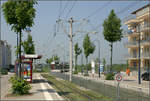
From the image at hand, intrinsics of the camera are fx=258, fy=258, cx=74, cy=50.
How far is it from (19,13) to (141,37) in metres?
42.9

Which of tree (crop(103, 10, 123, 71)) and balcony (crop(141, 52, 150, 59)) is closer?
tree (crop(103, 10, 123, 71))

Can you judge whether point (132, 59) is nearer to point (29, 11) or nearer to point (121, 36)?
→ point (121, 36)

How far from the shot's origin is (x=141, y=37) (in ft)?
181

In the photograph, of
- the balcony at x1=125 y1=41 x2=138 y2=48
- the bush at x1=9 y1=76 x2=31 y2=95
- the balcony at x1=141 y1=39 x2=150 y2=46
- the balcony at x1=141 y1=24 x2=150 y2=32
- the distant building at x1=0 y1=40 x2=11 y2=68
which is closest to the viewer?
the bush at x1=9 y1=76 x2=31 y2=95

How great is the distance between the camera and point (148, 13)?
49.9 metres

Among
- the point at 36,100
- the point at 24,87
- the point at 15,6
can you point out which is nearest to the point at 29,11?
the point at 15,6

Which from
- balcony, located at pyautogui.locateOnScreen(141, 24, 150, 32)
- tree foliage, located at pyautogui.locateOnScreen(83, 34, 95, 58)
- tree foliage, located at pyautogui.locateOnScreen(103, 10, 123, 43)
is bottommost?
tree foliage, located at pyautogui.locateOnScreen(83, 34, 95, 58)

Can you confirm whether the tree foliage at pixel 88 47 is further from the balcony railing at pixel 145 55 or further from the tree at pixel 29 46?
the tree at pixel 29 46

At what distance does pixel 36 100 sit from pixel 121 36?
27552 millimetres

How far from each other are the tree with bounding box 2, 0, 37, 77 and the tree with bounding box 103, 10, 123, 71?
23580 mm

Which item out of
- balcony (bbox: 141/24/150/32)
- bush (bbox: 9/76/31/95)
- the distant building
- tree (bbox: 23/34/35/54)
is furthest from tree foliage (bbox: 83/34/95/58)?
the distant building

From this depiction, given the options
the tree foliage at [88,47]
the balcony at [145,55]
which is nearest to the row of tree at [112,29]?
the balcony at [145,55]

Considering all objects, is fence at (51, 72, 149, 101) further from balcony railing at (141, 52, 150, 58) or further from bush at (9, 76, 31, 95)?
balcony railing at (141, 52, 150, 58)

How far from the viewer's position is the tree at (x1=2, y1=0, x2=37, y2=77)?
16219 millimetres
